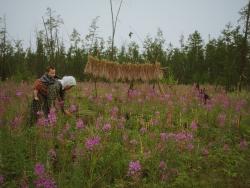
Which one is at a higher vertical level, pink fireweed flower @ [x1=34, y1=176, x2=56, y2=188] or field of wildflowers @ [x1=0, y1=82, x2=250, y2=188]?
pink fireweed flower @ [x1=34, y1=176, x2=56, y2=188]

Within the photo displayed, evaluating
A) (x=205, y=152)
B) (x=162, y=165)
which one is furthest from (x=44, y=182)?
(x=205, y=152)

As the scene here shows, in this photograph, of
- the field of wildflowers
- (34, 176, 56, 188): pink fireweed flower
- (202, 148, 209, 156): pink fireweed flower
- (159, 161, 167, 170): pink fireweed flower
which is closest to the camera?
(34, 176, 56, 188): pink fireweed flower

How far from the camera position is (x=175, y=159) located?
5.19 meters

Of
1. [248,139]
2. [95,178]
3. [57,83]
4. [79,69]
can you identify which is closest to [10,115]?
[57,83]

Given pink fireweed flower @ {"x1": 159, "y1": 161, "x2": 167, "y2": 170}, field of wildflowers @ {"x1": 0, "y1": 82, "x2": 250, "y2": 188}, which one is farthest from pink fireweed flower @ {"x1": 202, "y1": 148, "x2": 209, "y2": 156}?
pink fireweed flower @ {"x1": 159, "y1": 161, "x2": 167, "y2": 170}

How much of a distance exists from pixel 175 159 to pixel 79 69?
34.8 m

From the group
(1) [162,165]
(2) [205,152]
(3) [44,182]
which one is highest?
(3) [44,182]

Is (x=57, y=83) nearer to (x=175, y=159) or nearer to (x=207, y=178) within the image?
(x=175, y=159)

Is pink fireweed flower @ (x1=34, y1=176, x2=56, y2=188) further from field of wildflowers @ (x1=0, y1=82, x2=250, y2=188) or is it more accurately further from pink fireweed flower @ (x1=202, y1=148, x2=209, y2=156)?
pink fireweed flower @ (x1=202, y1=148, x2=209, y2=156)

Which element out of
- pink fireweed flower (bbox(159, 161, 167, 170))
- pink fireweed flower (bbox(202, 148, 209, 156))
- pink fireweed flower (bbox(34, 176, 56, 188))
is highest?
pink fireweed flower (bbox(34, 176, 56, 188))

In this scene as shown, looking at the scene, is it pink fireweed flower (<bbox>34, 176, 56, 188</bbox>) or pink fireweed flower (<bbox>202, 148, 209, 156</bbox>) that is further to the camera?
pink fireweed flower (<bbox>202, 148, 209, 156</bbox>)

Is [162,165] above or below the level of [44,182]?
below

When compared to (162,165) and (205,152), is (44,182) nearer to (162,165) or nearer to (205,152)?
(162,165)

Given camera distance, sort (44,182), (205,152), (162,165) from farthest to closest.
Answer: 1. (205,152)
2. (162,165)
3. (44,182)
